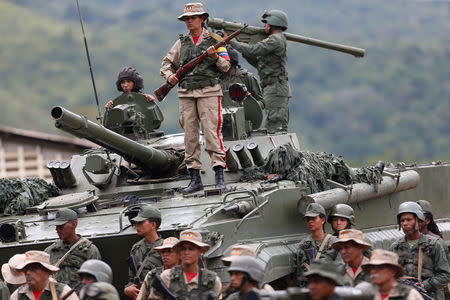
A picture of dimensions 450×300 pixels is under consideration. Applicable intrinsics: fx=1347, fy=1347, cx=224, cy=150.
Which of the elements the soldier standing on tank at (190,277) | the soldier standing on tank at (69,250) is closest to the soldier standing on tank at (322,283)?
the soldier standing on tank at (190,277)

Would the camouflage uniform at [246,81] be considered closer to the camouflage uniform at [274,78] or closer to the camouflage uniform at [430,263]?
the camouflage uniform at [274,78]

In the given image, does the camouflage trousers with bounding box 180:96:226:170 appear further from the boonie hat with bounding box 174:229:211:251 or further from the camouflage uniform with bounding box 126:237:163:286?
the boonie hat with bounding box 174:229:211:251

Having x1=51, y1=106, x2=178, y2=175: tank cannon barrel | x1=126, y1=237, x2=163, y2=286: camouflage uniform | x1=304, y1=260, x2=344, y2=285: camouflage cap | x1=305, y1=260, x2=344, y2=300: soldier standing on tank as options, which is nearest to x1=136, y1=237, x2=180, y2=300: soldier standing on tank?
x1=126, y1=237, x2=163, y2=286: camouflage uniform

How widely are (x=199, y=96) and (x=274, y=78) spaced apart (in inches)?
187

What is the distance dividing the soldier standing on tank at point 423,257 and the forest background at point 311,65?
9472 millimetres

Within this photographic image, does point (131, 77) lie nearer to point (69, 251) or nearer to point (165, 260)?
point (69, 251)

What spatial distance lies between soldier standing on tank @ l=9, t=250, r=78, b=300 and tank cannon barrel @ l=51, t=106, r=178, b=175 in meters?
2.43

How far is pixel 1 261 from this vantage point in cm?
1642

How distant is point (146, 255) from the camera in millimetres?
15547

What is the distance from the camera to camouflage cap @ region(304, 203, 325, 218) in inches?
641

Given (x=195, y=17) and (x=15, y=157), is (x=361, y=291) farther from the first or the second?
(x=15, y=157)

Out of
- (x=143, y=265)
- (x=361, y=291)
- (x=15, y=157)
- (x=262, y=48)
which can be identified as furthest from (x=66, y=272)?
(x=15, y=157)

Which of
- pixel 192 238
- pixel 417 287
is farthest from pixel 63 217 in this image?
pixel 417 287

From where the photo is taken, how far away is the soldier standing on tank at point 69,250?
15734mm
